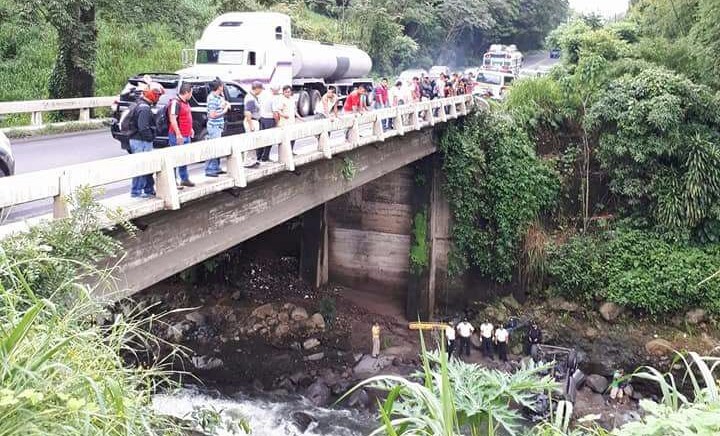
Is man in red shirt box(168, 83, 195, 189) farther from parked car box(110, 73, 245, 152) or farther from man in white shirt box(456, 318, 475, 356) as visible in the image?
man in white shirt box(456, 318, 475, 356)

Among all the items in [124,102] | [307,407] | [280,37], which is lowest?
[307,407]

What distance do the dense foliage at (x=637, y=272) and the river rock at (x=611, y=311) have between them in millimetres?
209

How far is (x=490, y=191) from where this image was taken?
20922 millimetres

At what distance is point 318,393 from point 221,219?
810 cm

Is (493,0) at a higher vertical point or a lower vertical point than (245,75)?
higher

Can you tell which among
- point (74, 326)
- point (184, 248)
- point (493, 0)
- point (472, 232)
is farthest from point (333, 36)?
point (74, 326)

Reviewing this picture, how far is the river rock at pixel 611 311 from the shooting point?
63.1 feet

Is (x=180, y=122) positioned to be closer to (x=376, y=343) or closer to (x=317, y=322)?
(x=376, y=343)

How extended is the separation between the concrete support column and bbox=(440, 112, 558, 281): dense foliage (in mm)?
4765

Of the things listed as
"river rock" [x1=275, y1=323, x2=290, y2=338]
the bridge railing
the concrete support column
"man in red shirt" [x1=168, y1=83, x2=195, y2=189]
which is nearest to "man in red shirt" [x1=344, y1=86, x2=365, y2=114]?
the bridge railing

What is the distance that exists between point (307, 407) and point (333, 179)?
606cm

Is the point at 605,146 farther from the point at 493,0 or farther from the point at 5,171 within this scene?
the point at 493,0

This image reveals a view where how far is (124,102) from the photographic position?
11633 millimetres

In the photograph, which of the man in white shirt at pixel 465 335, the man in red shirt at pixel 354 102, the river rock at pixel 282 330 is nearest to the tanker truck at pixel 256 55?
the man in red shirt at pixel 354 102
